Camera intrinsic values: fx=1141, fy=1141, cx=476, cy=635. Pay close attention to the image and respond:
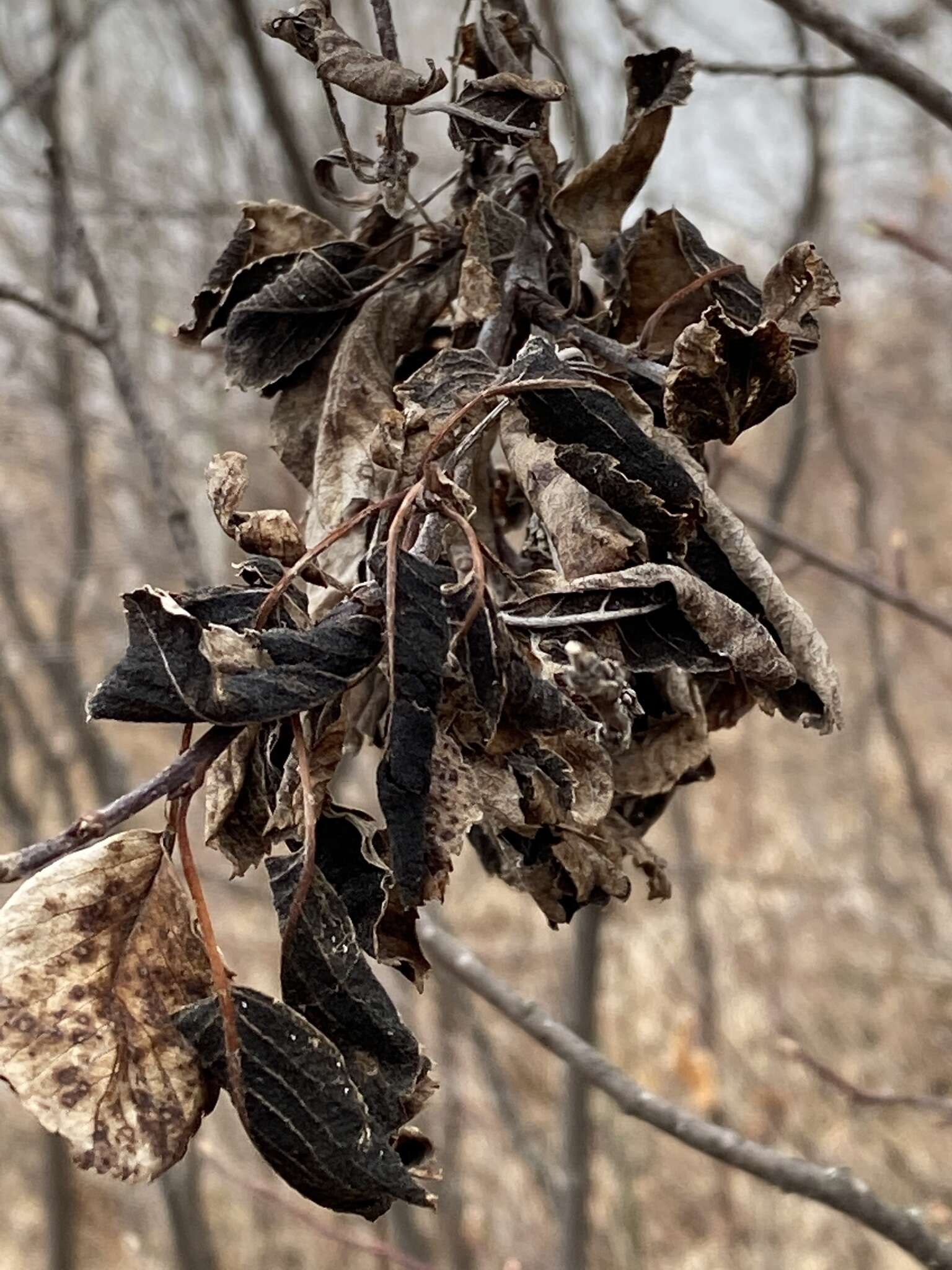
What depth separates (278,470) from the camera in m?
2.55

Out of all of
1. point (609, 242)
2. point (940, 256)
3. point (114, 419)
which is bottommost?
point (609, 242)

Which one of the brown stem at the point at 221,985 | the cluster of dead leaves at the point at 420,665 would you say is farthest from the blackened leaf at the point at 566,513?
the brown stem at the point at 221,985

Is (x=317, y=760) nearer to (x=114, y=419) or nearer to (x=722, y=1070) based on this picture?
(x=114, y=419)

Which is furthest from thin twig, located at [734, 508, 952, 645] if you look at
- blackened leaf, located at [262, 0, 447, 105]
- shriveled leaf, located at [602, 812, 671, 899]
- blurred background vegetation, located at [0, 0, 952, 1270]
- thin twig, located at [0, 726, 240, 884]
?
thin twig, located at [0, 726, 240, 884]

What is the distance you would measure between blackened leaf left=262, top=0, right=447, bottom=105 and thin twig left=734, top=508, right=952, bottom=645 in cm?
97

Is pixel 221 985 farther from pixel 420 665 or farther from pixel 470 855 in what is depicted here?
pixel 470 855

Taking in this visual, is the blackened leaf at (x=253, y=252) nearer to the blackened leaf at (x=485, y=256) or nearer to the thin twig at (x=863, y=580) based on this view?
the blackened leaf at (x=485, y=256)

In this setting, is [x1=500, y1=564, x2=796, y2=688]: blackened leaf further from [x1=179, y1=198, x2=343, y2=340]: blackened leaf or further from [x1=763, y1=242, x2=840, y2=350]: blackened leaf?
[x1=179, y1=198, x2=343, y2=340]: blackened leaf

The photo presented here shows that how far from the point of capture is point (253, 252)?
0.75m

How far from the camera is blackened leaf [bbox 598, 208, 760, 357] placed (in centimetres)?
67

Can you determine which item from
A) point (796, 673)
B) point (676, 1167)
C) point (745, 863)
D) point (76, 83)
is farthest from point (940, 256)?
point (745, 863)

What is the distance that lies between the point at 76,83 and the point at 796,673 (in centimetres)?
380

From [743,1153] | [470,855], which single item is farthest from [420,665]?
[470,855]

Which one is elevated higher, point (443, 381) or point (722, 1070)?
point (443, 381)
